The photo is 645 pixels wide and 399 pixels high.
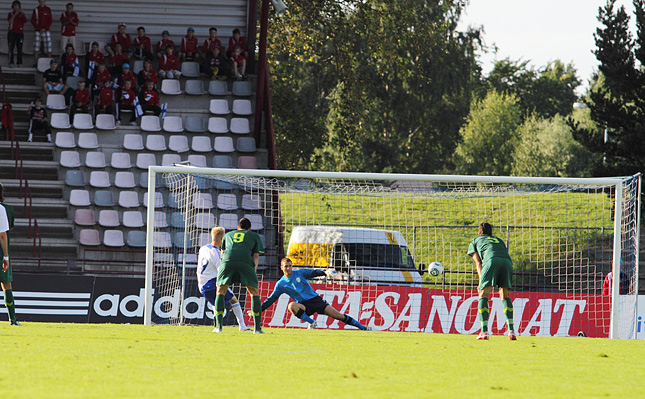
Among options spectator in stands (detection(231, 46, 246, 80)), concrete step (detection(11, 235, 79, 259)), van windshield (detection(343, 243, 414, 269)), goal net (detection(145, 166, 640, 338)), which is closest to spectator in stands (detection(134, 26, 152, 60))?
spectator in stands (detection(231, 46, 246, 80))

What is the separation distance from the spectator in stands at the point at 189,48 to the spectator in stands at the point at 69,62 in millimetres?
2769

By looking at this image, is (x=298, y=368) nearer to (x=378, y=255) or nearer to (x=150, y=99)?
(x=378, y=255)

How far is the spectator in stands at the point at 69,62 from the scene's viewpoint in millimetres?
22844

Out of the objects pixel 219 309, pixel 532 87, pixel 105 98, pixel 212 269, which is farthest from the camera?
Result: pixel 532 87

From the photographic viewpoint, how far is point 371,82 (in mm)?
45812

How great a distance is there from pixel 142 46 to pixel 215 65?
6.78 ft

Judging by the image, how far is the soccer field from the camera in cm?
598

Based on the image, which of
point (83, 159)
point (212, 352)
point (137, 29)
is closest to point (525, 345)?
point (212, 352)

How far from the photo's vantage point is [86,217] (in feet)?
65.6

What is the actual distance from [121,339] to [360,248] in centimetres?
902

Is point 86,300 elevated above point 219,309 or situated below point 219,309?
below

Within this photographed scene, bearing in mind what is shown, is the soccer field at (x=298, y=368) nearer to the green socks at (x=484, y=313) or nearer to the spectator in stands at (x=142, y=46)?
the green socks at (x=484, y=313)

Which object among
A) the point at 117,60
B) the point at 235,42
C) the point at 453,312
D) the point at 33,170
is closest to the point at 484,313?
the point at 453,312

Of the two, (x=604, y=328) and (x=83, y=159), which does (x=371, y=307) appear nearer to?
(x=604, y=328)
